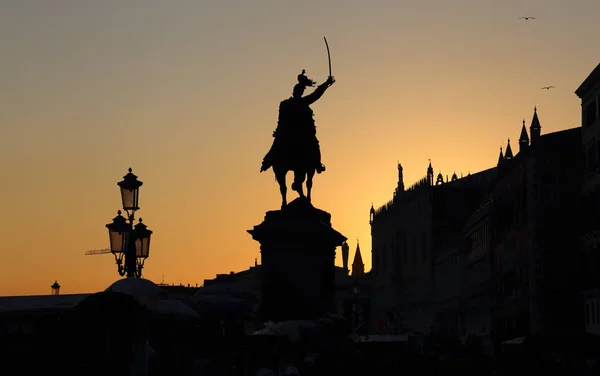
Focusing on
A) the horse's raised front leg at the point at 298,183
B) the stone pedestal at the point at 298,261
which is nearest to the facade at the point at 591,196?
the horse's raised front leg at the point at 298,183

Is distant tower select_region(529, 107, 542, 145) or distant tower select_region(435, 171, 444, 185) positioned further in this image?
distant tower select_region(435, 171, 444, 185)

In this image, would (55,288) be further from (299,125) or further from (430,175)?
(430,175)

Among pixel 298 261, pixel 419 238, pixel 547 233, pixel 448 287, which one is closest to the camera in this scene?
pixel 298 261

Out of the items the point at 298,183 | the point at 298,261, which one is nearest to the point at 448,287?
the point at 298,183

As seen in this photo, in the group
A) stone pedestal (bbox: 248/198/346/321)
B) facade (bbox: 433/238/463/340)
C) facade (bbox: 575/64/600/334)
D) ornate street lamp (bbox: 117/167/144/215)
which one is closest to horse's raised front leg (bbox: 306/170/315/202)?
stone pedestal (bbox: 248/198/346/321)

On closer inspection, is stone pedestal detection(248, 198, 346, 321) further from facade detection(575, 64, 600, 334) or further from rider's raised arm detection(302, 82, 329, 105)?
facade detection(575, 64, 600, 334)

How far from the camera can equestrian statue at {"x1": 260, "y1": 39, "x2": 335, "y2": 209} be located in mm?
35000

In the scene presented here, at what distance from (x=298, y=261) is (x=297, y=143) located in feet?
8.56

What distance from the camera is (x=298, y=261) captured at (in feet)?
111

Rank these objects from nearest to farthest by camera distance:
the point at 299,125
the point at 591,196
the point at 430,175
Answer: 1. the point at 299,125
2. the point at 591,196
3. the point at 430,175

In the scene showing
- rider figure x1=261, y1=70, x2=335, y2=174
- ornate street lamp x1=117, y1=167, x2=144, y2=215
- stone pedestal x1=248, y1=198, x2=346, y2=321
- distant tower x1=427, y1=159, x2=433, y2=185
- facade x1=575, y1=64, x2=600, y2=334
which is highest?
distant tower x1=427, y1=159, x2=433, y2=185

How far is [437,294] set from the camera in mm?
155250

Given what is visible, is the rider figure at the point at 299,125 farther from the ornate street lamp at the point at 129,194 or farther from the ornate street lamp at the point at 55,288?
the ornate street lamp at the point at 55,288

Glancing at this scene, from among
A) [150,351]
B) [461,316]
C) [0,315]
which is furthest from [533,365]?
[461,316]
